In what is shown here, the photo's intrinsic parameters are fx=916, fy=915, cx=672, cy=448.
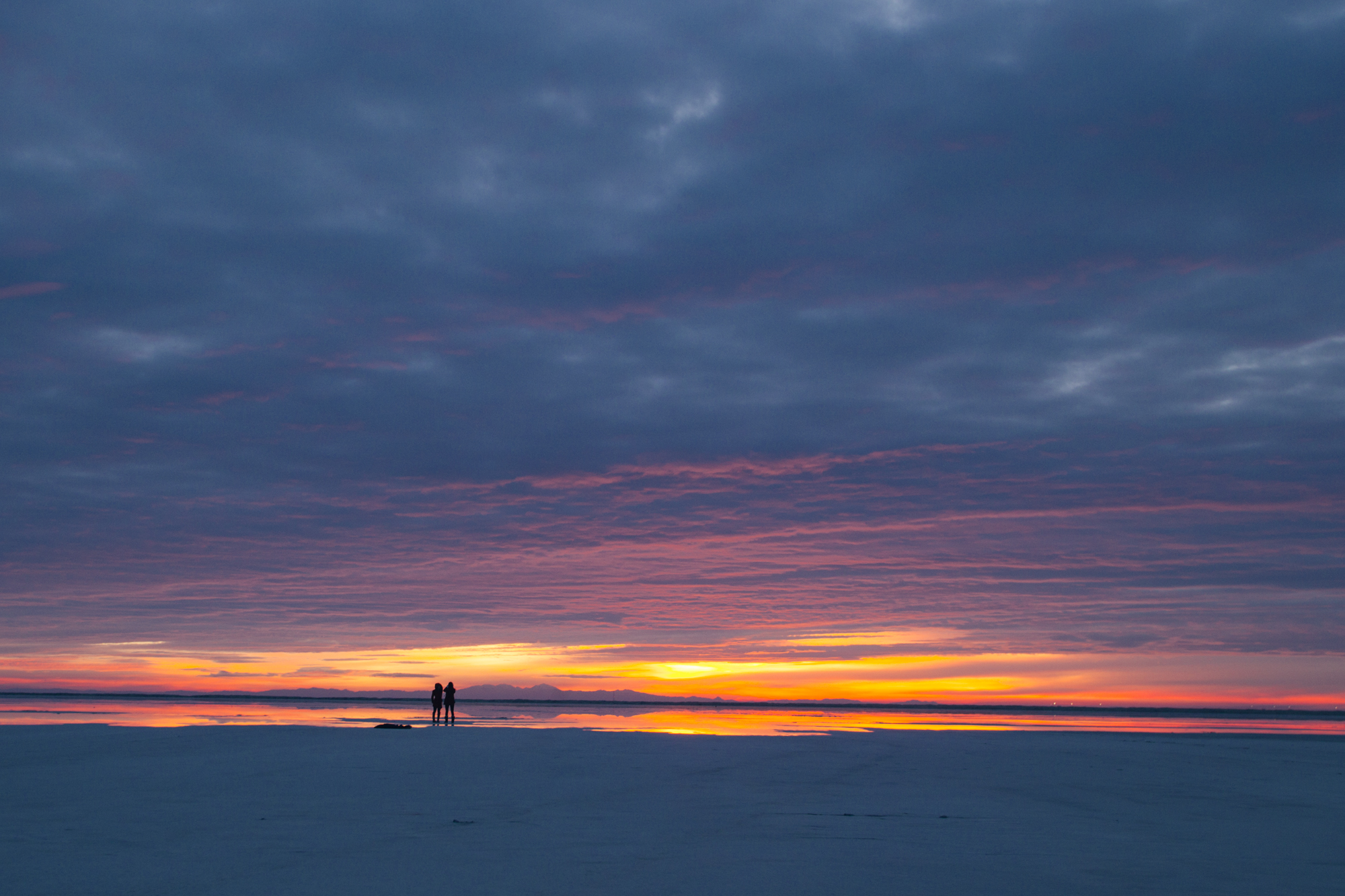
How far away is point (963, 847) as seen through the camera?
491 inches

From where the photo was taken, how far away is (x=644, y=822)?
14.3m

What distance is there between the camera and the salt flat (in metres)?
10.4

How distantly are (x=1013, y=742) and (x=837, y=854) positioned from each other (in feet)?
90.2

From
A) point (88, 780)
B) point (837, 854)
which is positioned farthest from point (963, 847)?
point (88, 780)

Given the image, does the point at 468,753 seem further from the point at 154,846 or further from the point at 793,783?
the point at 154,846

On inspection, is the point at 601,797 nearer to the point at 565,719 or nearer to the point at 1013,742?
the point at 1013,742

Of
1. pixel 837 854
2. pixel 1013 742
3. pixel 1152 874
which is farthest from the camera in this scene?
pixel 1013 742

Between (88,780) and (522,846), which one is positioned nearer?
(522,846)

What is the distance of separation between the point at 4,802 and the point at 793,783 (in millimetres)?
14822

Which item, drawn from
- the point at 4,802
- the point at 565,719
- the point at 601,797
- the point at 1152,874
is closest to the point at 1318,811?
Answer: the point at 1152,874

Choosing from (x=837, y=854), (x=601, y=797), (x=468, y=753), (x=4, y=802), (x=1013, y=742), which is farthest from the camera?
(x=1013, y=742)

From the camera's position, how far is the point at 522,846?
12.1 meters

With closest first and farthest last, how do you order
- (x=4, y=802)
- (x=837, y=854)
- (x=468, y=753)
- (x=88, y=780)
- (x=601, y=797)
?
(x=837, y=854)
(x=4, y=802)
(x=601, y=797)
(x=88, y=780)
(x=468, y=753)

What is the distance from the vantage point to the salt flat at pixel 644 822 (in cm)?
1038
